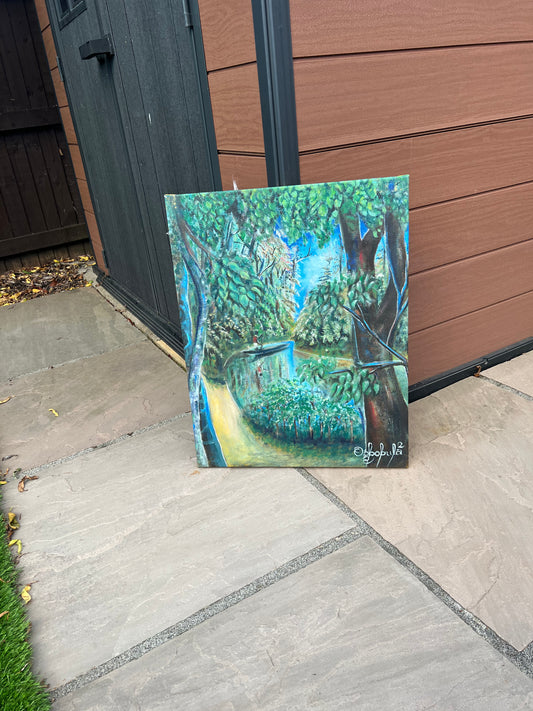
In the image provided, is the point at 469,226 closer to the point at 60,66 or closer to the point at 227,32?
the point at 227,32

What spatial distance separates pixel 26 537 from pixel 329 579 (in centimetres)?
102

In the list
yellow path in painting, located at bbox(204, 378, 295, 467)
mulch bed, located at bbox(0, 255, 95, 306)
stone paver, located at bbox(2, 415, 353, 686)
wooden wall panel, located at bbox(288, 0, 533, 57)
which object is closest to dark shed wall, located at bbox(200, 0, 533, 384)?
wooden wall panel, located at bbox(288, 0, 533, 57)

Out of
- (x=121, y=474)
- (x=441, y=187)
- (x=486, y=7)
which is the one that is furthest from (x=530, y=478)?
(x=486, y=7)

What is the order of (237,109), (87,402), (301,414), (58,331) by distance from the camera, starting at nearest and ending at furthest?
(237,109) → (301,414) → (87,402) → (58,331)

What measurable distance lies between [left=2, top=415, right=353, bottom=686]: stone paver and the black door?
1.17 metres

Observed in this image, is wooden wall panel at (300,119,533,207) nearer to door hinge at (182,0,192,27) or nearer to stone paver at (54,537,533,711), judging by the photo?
door hinge at (182,0,192,27)

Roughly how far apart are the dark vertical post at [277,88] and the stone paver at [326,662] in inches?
50.8

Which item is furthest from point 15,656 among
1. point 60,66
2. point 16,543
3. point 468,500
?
point 60,66

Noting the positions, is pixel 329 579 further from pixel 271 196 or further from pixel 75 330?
pixel 75 330

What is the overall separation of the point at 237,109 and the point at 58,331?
2.31 metres

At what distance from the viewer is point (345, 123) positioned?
5.90 feet

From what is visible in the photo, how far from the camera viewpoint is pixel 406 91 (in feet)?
6.16

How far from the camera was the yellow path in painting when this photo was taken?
198 centimetres

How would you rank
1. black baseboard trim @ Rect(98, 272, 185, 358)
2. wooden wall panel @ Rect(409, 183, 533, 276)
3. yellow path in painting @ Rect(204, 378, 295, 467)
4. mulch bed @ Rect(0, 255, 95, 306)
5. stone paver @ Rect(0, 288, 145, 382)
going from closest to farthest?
1. yellow path in painting @ Rect(204, 378, 295, 467)
2. wooden wall panel @ Rect(409, 183, 533, 276)
3. black baseboard trim @ Rect(98, 272, 185, 358)
4. stone paver @ Rect(0, 288, 145, 382)
5. mulch bed @ Rect(0, 255, 95, 306)
